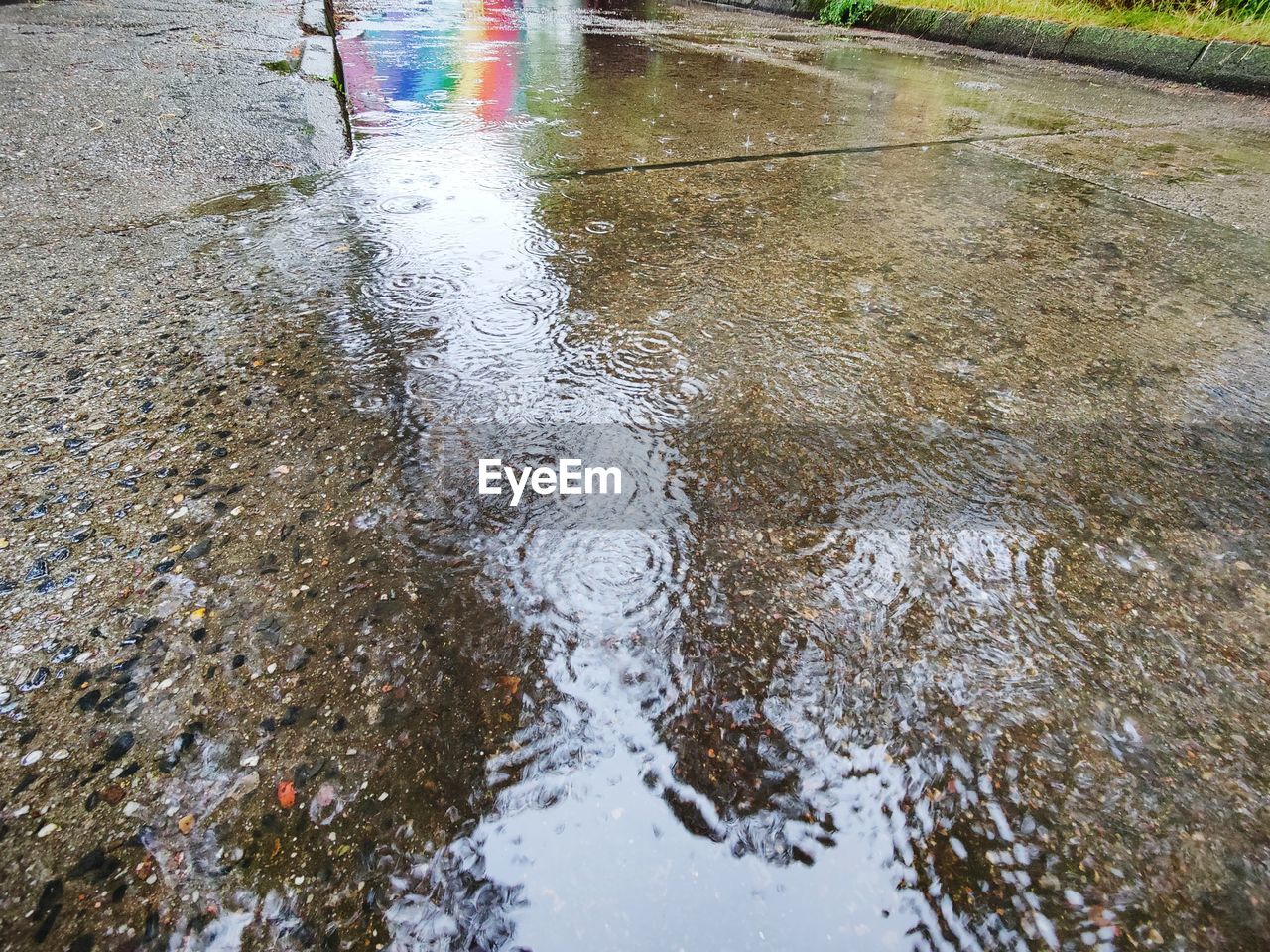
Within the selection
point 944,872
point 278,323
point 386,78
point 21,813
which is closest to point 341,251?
point 278,323

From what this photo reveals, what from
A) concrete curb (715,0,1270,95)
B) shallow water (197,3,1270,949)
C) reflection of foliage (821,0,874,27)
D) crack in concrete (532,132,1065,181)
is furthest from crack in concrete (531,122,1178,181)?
reflection of foliage (821,0,874,27)

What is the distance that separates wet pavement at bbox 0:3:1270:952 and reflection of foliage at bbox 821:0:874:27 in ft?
22.9

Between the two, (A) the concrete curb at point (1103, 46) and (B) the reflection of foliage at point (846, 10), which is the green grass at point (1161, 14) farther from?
(B) the reflection of foliage at point (846, 10)

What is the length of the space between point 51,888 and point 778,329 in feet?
5.26

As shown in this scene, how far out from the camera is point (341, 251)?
6.24 ft

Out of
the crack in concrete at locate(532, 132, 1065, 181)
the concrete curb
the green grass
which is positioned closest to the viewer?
the crack in concrete at locate(532, 132, 1065, 181)

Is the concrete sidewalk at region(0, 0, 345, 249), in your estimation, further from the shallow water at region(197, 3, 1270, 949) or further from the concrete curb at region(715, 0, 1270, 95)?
the concrete curb at region(715, 0, 1270, 95)

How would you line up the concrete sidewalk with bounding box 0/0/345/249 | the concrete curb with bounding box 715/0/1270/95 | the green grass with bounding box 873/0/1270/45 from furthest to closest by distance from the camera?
the green grass with bounding box 873/0/1270/45, the concrete curb with bounding box 715/0/1270/95, the concrete sidewalk with bounding box 0/0/345/249

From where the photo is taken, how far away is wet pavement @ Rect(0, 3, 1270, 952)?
72 cm

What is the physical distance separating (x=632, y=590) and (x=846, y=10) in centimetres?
886

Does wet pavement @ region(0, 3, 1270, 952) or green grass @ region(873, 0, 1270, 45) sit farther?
green grass @ region(873, 0, 1270, 45)

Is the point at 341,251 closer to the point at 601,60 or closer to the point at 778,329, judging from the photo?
the point at 778,329

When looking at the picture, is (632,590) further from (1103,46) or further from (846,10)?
(846,10)

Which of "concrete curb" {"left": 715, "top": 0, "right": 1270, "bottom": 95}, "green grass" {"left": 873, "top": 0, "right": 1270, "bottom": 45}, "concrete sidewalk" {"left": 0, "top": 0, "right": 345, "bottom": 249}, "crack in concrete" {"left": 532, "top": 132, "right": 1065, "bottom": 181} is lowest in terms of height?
"concrete sidewalk" {"left": 0, "top": 0, "right": 345, "bottom": 249}
